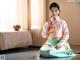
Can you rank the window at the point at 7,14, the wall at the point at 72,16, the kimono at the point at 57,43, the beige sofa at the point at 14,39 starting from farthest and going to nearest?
1. the wall at the point at 72,16
2. the window at the point at 7,14
3. the beige sofa at the point at 14,39
4. the kimono at the point at 57,43

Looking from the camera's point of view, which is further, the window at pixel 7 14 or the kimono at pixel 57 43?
the window at pixel 7 14

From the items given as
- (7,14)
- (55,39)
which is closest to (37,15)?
(7,14)

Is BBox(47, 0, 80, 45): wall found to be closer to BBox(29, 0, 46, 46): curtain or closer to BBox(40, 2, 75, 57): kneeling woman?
BBox(29, 0, 46, 46): curtain

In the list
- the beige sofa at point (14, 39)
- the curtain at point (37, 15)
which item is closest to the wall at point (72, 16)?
the curtain at point (37, 15)

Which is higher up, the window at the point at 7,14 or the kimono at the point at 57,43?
the window at the point at 7,14

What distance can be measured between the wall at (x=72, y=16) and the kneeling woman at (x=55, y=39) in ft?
5.04

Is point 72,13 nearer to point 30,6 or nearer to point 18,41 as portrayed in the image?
point 30,6

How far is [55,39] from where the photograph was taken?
11.9 ft

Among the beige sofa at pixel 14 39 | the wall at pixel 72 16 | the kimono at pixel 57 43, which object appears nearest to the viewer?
the kimono at pixel 57 43

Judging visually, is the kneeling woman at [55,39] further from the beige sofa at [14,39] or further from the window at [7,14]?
the window at [7,14]

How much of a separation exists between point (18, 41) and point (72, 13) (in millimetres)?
1430

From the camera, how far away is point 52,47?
3.52 meters

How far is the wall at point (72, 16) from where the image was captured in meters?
5.18

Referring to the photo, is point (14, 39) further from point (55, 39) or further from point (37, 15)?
point (55, 39)
